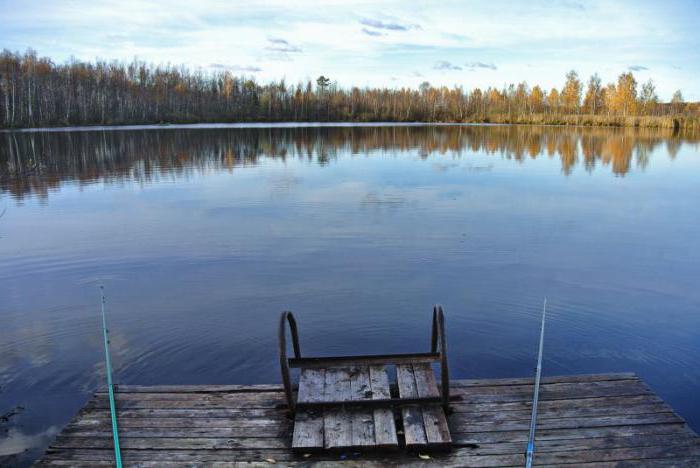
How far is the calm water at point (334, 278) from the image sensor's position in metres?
7.41

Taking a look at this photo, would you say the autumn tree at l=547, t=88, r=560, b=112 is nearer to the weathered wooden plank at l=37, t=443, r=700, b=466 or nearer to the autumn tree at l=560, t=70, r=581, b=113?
the autumn tree at l=560, t=70, r=581, b=113

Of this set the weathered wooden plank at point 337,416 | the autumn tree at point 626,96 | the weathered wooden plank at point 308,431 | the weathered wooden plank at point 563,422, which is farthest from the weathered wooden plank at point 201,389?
the autumn tree at point 626,96

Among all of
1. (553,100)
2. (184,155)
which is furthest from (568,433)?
(553,100)

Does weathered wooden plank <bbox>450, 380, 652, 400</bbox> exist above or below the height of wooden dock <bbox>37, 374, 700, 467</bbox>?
above

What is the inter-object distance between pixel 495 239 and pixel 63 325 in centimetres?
902

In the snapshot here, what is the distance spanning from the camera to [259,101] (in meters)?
111

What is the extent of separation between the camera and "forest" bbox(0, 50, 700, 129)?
7300 cm

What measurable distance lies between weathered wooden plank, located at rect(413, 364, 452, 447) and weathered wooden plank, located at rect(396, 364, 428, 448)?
0.12 ft

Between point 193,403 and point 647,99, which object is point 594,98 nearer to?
point 647,99

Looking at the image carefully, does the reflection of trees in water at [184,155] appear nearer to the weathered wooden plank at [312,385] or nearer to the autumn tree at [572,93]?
the weathered wooden plank at [312,385]

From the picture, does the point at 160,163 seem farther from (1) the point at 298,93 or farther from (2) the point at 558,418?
(1) the point at 298,93

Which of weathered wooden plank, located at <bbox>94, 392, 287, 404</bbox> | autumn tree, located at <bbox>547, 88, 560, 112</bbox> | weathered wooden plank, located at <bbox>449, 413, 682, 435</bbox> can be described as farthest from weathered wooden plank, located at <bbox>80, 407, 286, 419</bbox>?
autumn tree, located at <bbox>547, 88, 560, 112</bbox>

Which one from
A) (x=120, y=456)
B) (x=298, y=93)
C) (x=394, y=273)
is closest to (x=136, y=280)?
(x=394, y=273)

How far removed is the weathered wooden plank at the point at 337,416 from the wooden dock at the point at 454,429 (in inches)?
4.3
